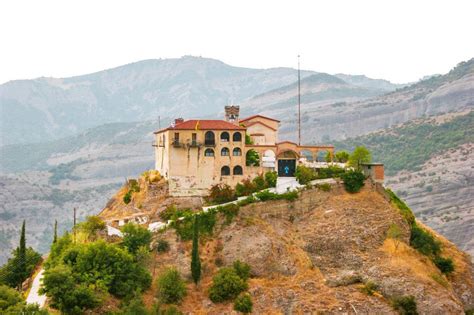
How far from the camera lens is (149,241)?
224ft

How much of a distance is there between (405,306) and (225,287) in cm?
1673

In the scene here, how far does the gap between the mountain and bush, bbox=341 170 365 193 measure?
77.6m

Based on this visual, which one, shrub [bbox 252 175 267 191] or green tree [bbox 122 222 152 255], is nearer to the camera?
green tree [bbox 122 222 152 255]

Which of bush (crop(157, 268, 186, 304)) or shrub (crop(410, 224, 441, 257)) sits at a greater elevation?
shrub (crop(410, 224, 441, 257))

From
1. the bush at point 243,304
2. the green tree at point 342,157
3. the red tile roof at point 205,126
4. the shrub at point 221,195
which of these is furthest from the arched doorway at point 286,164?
the bush at point 243,304

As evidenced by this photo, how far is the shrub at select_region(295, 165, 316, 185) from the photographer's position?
74062 mm

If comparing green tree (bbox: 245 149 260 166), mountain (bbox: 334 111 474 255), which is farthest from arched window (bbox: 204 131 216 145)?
mountain (bbox: 334 111 474 255)

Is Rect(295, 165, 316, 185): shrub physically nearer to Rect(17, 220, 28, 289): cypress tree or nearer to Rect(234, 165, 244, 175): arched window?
Rect(234, 165, 244, 175): arched window

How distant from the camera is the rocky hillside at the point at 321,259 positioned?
63.5 meters

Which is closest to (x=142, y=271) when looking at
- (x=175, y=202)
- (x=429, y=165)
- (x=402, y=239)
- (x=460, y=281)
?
(x=175, y=202)

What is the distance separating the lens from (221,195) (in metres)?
73.4

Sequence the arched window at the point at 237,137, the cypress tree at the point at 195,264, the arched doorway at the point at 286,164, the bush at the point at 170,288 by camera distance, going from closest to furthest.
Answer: the bush at the point at 170,288 → the cypress tree at the point at 195,264 → the arched window at the point at 237,137 → the arched doorway at the point at 286,164

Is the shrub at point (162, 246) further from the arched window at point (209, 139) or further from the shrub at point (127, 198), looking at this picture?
the shrub at point (127, 198)

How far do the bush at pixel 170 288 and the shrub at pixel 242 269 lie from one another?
214 inches
